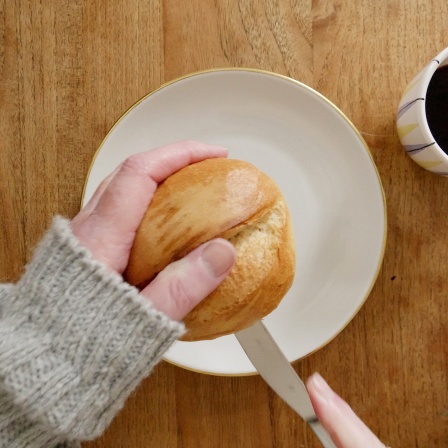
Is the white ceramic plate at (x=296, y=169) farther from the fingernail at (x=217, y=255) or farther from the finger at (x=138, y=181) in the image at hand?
the fingernail at (x=217, y=255)

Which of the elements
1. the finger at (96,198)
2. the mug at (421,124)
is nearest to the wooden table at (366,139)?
the mug at (421,124)

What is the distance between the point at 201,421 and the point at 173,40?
60 cm

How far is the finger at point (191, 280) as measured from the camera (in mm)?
536

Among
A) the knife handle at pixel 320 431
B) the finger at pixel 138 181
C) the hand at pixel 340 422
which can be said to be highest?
the finger at pixel 138 181

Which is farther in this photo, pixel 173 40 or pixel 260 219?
pixel 173 40

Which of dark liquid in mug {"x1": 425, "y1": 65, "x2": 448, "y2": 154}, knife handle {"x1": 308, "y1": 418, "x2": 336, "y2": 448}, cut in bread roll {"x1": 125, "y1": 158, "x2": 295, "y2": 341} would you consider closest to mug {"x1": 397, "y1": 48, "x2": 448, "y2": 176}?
dark liquid in mug {"x1": 425, "y1": 65, "x2": 448, "y2": 154}

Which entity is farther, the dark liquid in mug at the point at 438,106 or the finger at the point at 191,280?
the dark liquid in mug at the point at 438,106

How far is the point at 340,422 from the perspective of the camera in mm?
684

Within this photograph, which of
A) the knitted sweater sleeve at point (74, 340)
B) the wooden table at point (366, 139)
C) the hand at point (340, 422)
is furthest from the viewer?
the wooden table at point (366, 139)

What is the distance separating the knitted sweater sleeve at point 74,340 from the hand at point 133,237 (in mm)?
20

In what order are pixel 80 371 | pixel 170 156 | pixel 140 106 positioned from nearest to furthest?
pixel 80 371 → pixel 170 156 → pixel 140 106

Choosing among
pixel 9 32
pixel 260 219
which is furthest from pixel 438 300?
pixel 9 32

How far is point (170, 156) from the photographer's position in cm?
65

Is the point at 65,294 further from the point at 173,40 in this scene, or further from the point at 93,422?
the point at 173,40
